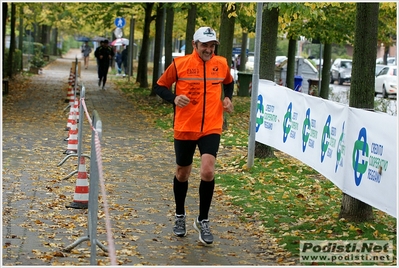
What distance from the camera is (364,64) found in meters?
8.85

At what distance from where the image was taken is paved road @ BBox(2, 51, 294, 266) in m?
7.56

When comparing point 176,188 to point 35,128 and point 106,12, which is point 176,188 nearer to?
point 35,128

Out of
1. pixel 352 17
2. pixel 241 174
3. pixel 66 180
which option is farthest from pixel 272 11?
pixel 352 17

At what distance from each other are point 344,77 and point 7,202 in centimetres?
4495

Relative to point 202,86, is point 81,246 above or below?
below

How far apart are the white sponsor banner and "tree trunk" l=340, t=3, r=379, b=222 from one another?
19 centimetres

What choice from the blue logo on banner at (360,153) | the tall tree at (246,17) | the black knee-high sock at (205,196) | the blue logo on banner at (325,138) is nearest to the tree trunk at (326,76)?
the tall tree at (246,17)

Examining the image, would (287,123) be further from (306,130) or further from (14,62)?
(14,62)

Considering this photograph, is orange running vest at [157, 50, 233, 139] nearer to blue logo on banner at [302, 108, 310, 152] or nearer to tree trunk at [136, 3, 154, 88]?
blue logo on banner at [302, 108, 310, 152]

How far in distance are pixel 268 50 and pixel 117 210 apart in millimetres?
5472

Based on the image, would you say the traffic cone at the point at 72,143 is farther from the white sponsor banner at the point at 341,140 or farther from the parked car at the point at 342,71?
the parked car at the point at 342,71

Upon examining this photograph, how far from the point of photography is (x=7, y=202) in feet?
32.6

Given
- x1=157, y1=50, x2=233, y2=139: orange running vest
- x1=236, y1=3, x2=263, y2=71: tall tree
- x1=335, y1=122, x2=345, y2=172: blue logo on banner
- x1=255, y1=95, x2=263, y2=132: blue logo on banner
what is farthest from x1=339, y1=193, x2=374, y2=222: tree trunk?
x1=236, y1=3, x2=263, y2=71: tall tree

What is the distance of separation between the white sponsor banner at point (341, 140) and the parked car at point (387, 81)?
29357 millimetres
